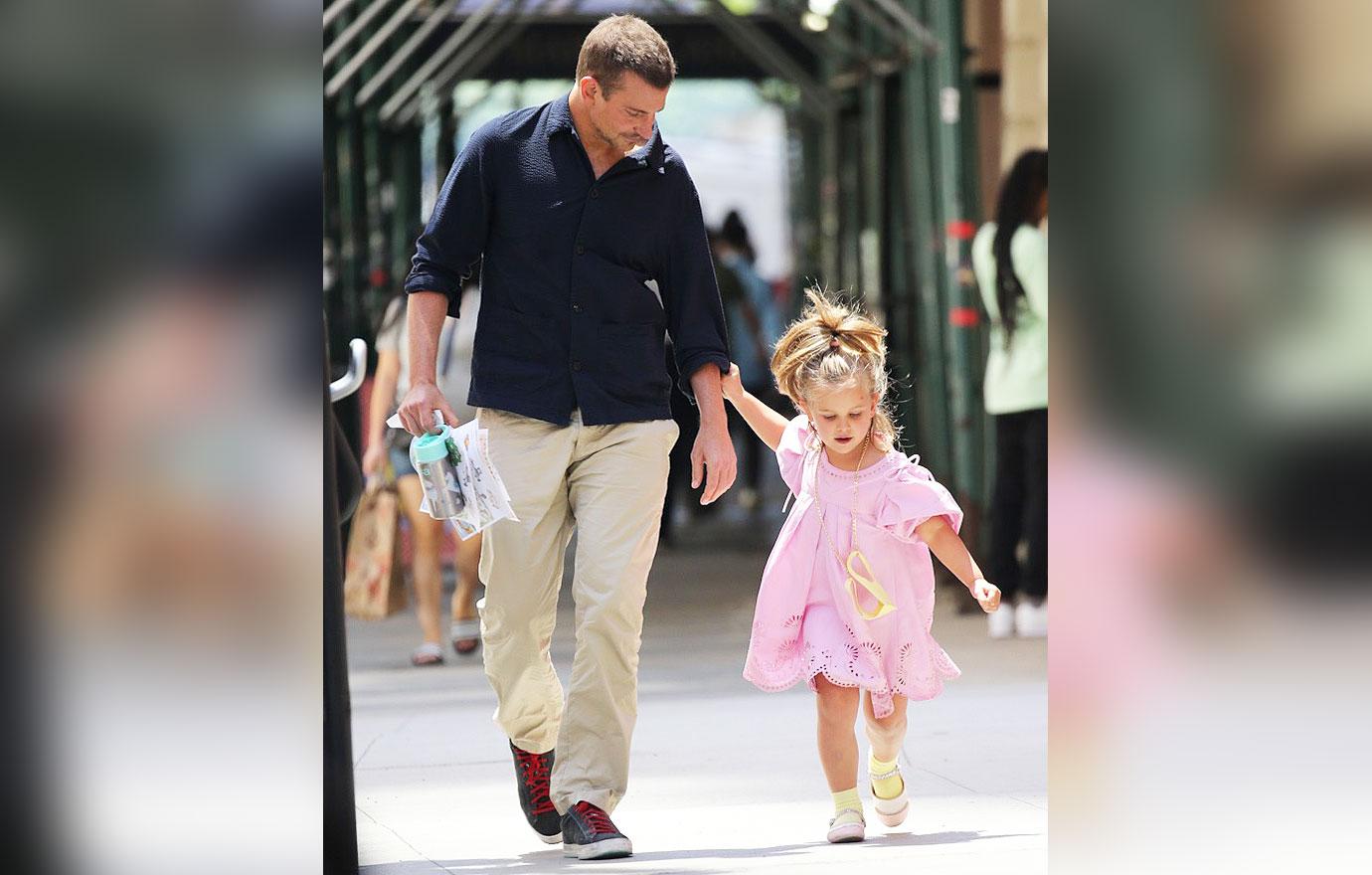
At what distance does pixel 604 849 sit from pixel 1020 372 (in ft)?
14.8

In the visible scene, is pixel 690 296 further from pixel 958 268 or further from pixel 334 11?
pixel 334 11

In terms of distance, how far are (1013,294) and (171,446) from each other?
6.39 meters

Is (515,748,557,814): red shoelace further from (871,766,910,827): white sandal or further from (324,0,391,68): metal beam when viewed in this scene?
(324,0,391,68): metal beam

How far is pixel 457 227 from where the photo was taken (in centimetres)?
485

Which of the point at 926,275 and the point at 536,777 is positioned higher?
the point at 926,275

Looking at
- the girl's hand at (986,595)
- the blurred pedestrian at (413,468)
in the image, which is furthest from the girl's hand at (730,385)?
the blurred pedestrian at (413,468)

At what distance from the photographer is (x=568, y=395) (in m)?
4.82

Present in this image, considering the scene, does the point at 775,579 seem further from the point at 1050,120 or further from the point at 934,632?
the point at 934,632

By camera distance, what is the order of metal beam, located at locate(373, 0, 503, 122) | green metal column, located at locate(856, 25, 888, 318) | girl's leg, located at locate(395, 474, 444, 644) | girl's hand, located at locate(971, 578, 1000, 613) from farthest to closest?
metal beam, located at locate(373, 0, 503, 122) → green metal column, located at locate(856, 25, 888, 318) → girl's leg, located at locate(395, 474, 444, 644) → girl's hand, located at locate(971, 578, 1000, 613)

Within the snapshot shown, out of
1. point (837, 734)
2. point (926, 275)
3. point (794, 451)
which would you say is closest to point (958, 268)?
point (926, 275)

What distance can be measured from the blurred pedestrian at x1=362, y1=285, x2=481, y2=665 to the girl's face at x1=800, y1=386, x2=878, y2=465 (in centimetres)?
349

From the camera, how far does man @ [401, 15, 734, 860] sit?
15.8 feet

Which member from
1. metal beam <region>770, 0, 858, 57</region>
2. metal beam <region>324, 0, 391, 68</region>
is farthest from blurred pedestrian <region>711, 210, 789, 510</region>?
metal beam <region>324, 0, 391, 68</region>

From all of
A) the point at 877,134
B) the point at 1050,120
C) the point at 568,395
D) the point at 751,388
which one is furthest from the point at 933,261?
the point at 1050,120
